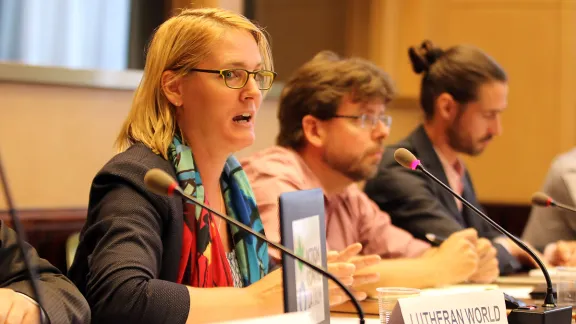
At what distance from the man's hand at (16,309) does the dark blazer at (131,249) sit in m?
0.17

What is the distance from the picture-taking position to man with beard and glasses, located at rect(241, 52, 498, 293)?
2678mm

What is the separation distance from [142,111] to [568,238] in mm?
2278

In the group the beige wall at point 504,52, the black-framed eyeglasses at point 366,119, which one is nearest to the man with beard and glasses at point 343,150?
the black-framed eyeglasses at point 366,119

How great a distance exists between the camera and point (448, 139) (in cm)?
348

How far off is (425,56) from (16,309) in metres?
2.44

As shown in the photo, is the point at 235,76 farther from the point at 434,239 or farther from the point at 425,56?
the point at 425,56

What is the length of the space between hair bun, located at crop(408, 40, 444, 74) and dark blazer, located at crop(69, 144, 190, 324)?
6.14 ft

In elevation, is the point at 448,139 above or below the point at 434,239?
above

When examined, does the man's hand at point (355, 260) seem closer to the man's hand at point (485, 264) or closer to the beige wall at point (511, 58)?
the man's hand at point (485, 264)

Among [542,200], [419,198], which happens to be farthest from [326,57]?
[542,200]

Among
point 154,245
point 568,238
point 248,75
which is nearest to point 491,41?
point 568,238

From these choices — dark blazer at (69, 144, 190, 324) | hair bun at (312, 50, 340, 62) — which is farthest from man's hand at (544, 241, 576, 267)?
dark blazer at (69, 144, 190, 324)

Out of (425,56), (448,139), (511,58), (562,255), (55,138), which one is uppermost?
(425,56)

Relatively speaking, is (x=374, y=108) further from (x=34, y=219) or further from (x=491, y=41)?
(x=491, y=41)
